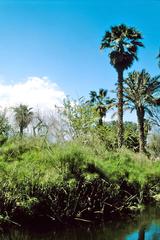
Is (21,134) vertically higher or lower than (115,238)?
higher

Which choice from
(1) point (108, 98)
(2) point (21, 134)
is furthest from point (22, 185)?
(1) point (108, 98)

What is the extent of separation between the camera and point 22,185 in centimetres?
1476

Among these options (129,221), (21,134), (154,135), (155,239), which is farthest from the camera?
(154,135)

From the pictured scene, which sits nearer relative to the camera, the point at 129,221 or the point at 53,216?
the point at 53,216

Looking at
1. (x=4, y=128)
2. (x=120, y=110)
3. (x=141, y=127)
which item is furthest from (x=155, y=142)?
(x=4, y=128)

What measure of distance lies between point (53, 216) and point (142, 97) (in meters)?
27.2

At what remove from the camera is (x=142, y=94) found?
135 feet

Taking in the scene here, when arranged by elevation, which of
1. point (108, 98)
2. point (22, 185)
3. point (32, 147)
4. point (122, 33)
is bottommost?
point (22, 185)

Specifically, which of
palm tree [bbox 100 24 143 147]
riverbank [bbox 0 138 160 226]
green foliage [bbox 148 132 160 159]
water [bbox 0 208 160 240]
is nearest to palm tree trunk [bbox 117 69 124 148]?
palm tree [bbox 100 24 143 147]

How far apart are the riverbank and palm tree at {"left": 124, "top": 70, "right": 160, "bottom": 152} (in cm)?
1981

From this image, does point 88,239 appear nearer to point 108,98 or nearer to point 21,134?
point 21,134

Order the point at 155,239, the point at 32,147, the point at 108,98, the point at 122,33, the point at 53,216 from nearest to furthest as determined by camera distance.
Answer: the point at 155,239, the point at 53,216, the point at 32,147, the point at 122,33, the point at 108,98

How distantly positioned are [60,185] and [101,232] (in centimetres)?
276

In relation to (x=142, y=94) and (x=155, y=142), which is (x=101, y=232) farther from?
(x=155, y=142)
